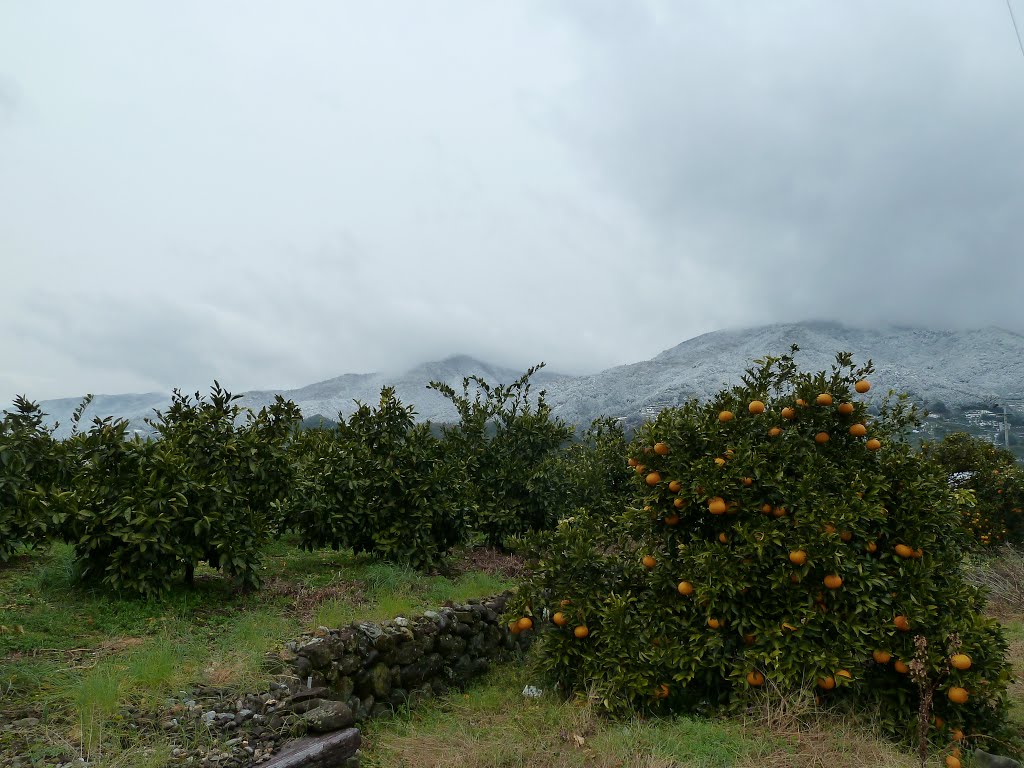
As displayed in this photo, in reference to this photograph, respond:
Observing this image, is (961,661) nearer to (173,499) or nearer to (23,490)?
(173,499)

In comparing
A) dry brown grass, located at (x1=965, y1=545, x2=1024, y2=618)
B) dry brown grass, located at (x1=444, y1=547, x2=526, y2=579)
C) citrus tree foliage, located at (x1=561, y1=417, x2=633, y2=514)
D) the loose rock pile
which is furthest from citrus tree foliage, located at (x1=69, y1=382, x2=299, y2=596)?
dry brown grass, located at (x1=965, y1=545, x2=1024, y2=618)

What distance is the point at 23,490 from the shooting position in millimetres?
5949

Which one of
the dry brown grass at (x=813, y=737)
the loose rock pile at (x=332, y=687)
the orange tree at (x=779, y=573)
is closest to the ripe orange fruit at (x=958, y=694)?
the orange tree at (x=779, y=573)

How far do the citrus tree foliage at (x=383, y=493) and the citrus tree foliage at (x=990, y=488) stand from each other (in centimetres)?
1066

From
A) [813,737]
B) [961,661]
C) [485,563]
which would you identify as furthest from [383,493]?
[961,661]

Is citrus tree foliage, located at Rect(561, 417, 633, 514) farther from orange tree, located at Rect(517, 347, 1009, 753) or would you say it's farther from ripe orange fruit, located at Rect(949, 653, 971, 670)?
ripe orange fruit, located at Rect(949, 653, 971, 670)

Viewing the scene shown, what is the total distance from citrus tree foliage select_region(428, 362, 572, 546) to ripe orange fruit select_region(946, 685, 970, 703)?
6569 mm

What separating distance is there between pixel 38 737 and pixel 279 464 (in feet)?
12.7

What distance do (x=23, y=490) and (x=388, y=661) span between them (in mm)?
3816

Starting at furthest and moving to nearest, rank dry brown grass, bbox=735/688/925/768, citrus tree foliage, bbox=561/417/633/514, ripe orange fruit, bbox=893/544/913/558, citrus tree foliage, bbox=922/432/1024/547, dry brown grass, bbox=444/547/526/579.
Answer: citrus tree foliage, bbox=922/432/1024/547 → citrus tree foliage, bbox=561/417/633/514 → dry brown grass, bbox=444/547/526/579 → ripe orange fruit, bbox=893/544/913/558 → dry brown grass, bbox=735/688/925/768

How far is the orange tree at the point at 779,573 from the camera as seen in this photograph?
4793 millimetres

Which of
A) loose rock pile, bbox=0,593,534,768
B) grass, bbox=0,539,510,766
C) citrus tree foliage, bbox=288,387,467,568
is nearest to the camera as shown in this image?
grass, bbox=0,539,510,766

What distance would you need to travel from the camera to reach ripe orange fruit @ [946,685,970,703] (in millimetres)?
4512

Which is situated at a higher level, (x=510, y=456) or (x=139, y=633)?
(x=510, y=456)
